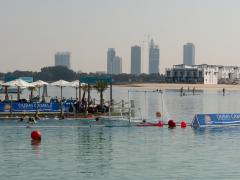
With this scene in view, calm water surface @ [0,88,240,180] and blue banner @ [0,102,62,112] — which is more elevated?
blue banner @ [0,102,62,112]

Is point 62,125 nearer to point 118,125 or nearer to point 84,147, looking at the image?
point 118,125

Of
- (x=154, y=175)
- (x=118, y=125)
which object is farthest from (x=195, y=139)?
(x=154, y=175)

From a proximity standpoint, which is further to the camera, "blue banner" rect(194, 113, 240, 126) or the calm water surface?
"blue banner" rect(194, 113, 240, 126)

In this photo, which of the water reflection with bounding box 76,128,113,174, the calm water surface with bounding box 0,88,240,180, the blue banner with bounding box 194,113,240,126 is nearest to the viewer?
the calm water surface with bounding box 0,88,240,180

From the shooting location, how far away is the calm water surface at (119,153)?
3247 centimetres

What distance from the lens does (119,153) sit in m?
39.6

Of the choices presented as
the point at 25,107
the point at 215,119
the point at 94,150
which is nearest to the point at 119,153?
the point at 94,150

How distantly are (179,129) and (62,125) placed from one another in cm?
1103

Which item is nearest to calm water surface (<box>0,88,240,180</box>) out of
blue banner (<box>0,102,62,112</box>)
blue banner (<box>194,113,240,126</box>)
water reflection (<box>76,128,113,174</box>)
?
water reflection (<box>76,128,113,174</box>)

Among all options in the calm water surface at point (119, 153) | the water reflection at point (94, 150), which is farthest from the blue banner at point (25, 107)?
the water reflection at point (94, 150)

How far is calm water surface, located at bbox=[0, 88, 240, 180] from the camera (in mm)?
32469

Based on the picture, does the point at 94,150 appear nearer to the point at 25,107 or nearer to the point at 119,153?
the point at 119,153

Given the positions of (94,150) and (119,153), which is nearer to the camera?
(119,153)

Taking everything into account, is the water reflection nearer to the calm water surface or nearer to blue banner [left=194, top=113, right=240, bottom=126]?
the calm water surface
